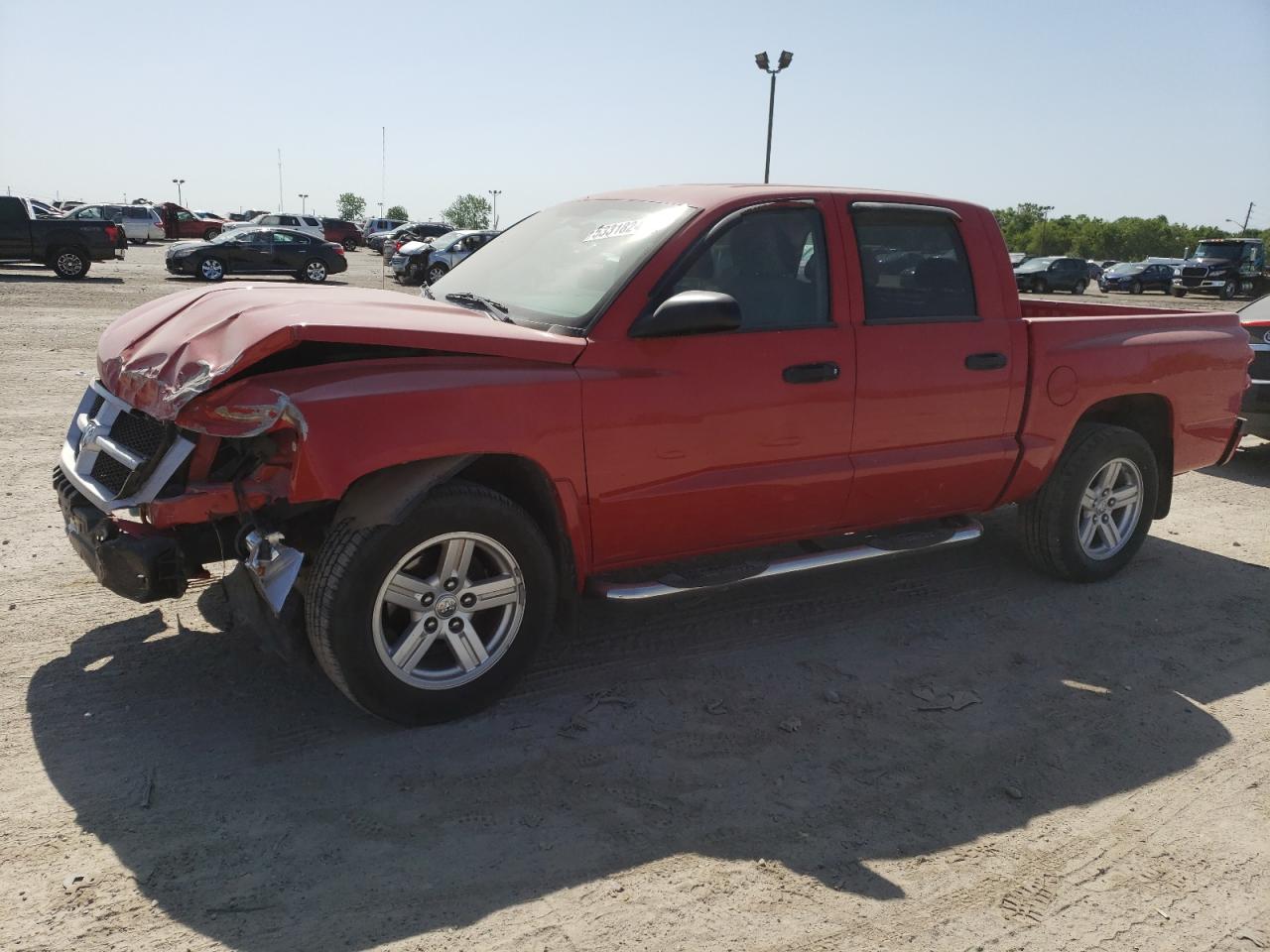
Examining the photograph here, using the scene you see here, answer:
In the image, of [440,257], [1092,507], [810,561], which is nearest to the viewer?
[810,561]

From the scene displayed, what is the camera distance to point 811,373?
4234mm

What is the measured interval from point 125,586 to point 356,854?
4.12ft

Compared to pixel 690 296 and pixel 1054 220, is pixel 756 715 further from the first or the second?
pixel 1054 220

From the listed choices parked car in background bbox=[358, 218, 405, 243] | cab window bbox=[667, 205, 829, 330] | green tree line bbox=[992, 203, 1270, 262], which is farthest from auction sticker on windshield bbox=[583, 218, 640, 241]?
green tree line bbox=[992, 203, 1270, 262]

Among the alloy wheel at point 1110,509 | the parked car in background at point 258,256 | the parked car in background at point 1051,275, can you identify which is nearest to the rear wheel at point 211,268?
the parked car in background at point 258,256

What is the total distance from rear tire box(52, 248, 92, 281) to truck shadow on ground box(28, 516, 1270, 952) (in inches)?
831

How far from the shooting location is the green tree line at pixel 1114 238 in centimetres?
9994

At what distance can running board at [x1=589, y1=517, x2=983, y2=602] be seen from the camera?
13.1 feet

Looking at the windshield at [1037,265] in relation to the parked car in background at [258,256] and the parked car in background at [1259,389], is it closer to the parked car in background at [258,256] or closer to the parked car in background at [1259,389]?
the parked car in background at [258,256]

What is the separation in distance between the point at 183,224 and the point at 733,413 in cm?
4971

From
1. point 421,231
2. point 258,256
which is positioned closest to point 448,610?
point 258,256

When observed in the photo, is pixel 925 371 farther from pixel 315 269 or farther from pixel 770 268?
pixel 315 269

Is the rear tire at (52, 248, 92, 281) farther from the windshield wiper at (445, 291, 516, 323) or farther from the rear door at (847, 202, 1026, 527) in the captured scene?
the rear door at (847, 202, 1026, 527)

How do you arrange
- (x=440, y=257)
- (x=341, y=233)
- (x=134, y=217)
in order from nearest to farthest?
(x=440, y=257) → (x=134, y=217) → (x=341, y=233)
